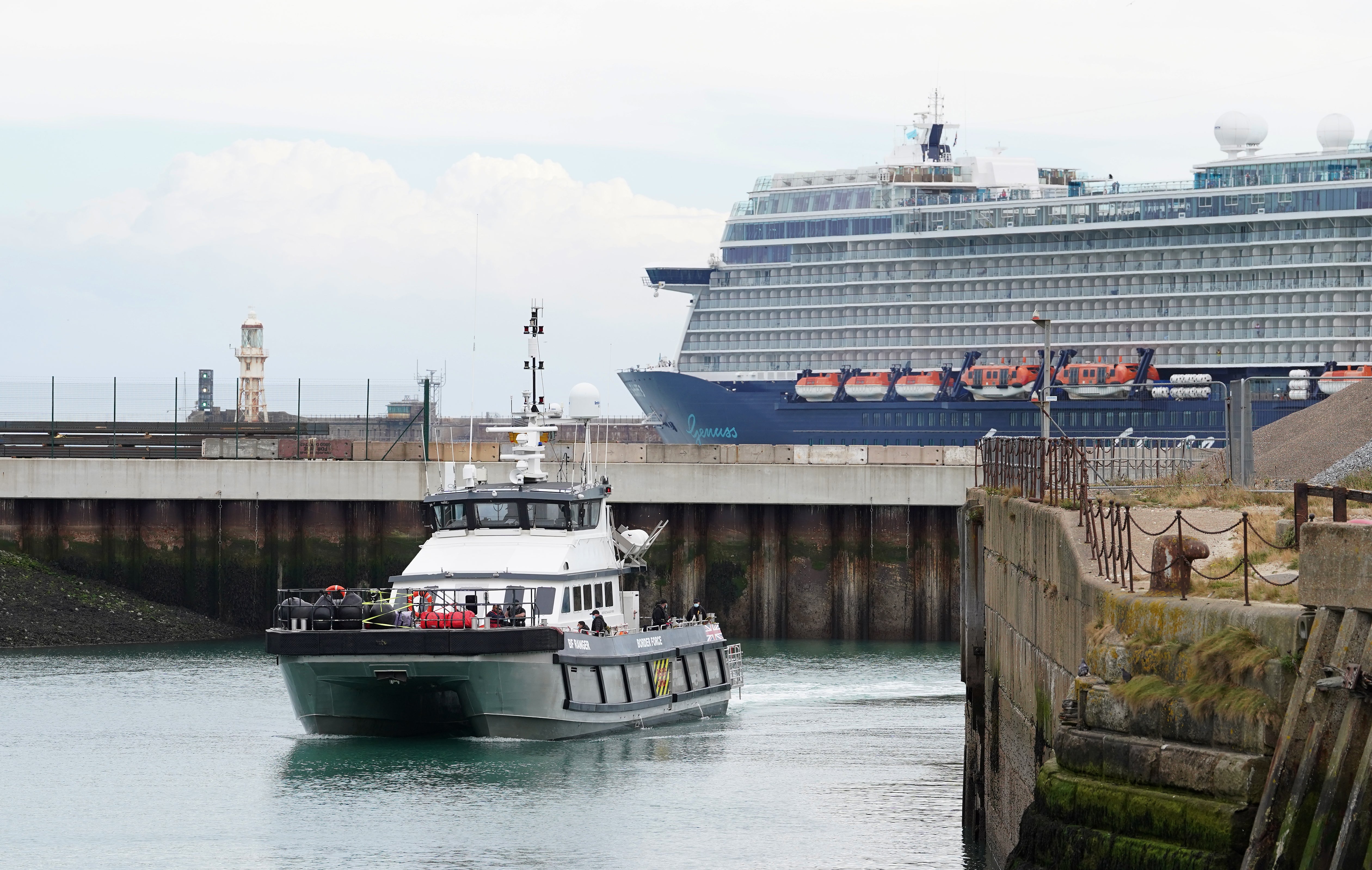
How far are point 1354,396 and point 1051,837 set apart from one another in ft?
69.5

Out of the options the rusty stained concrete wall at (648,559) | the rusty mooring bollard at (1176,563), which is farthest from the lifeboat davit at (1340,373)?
the rusty mooring bollard at (1176,563)

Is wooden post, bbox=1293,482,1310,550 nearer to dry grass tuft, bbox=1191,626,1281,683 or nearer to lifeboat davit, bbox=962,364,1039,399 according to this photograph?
dry grass tuft, bbox=1191,626,1281,683

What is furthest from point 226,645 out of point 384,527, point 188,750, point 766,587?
point 188,750

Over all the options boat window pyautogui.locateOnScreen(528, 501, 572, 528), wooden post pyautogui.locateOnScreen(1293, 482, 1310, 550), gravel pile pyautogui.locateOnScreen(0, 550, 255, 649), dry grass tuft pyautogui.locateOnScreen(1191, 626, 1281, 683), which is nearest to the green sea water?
boat window pyautogui.locateOnScreen(528, 501, 572, 528)

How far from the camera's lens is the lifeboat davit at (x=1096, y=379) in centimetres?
8162

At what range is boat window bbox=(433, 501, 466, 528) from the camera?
3061 centimetres

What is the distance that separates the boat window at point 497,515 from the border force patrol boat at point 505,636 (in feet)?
0.07

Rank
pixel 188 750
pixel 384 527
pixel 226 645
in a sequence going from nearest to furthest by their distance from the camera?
pixel 188 750, pixel 226 645, pixel 384 527

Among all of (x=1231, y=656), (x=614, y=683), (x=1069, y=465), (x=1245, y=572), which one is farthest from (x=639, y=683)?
(x=1231, y=656)

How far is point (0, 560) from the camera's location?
45.2 m

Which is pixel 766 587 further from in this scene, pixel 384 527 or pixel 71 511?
pixel 71 511

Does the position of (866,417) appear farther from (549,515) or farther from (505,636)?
(505,636)

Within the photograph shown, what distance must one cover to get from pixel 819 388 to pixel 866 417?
2915 millimetres

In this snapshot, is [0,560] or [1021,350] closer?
[0,560]
